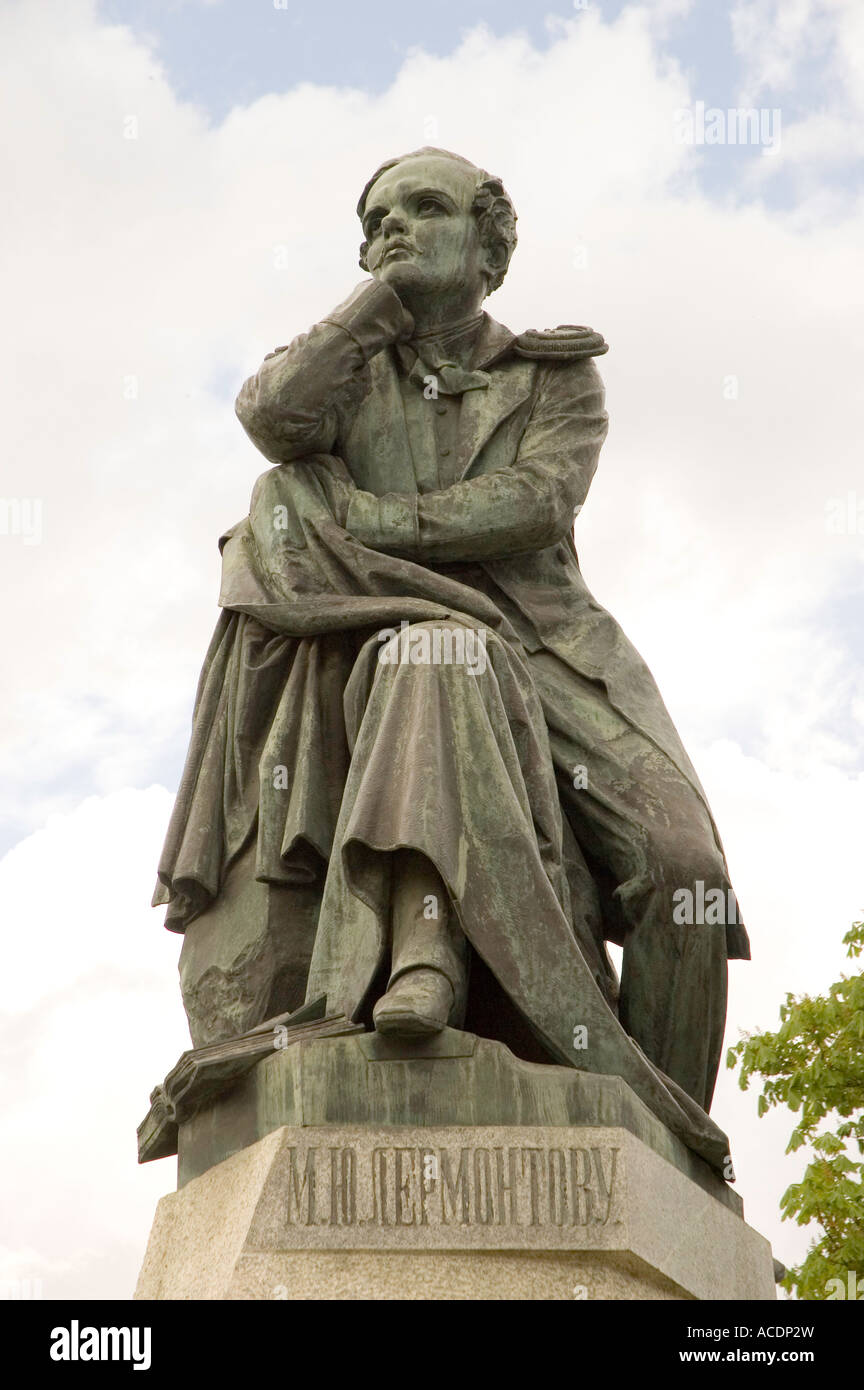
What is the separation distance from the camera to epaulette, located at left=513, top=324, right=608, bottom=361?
929 cm

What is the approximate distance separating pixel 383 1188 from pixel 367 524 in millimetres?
2681

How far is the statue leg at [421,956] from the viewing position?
706 centimetres

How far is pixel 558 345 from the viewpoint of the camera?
30.5 ft

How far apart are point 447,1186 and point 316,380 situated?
3.19 meters

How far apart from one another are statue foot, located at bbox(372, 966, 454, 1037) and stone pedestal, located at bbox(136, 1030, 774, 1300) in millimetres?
75

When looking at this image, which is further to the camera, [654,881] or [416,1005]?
[654,881]

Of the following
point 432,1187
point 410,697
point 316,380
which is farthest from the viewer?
point 316,380

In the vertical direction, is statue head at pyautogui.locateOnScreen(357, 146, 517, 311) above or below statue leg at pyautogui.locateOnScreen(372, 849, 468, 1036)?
above
